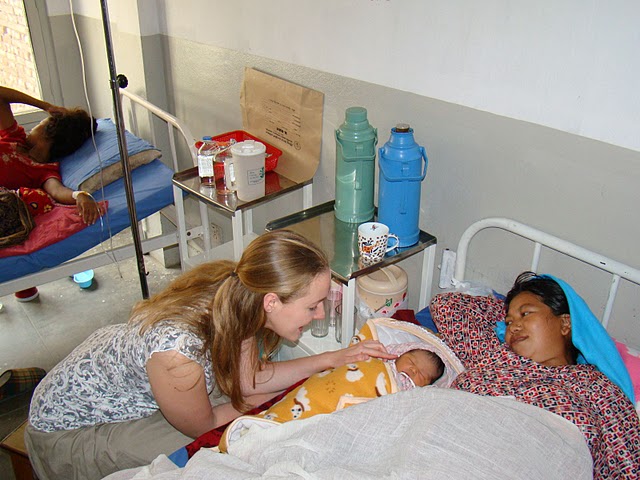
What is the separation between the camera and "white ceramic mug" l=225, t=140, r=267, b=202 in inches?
88.2

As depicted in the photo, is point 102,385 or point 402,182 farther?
point 402,182

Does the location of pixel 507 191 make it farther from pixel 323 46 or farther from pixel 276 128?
pixel 276 128

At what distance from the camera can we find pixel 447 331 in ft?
5.87

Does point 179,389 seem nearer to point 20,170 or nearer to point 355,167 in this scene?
point 355,167

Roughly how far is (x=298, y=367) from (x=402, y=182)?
653mm

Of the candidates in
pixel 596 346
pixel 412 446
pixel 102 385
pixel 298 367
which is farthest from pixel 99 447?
pixel 596 346

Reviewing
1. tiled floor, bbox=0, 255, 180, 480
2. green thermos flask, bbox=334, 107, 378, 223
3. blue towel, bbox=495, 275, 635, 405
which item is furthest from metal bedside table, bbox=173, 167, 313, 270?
blue towel, bbox=495, 275, 635, 405

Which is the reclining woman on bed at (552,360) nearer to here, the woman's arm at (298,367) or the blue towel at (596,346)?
the blue towel at (596,346)

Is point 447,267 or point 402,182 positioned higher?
point 402,182

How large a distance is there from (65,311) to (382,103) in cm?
196

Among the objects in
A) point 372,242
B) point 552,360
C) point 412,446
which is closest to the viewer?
point 412,446

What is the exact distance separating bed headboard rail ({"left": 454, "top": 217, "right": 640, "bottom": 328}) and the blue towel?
11 centimetres

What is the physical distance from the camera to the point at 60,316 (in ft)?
9.99

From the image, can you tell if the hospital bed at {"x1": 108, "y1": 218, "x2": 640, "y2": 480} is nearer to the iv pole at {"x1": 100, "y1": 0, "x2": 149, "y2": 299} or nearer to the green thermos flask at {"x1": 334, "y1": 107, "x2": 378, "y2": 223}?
the green thermos flask at {"x1": 334, "y1": 107, "x2": 378, "y2": 223}
